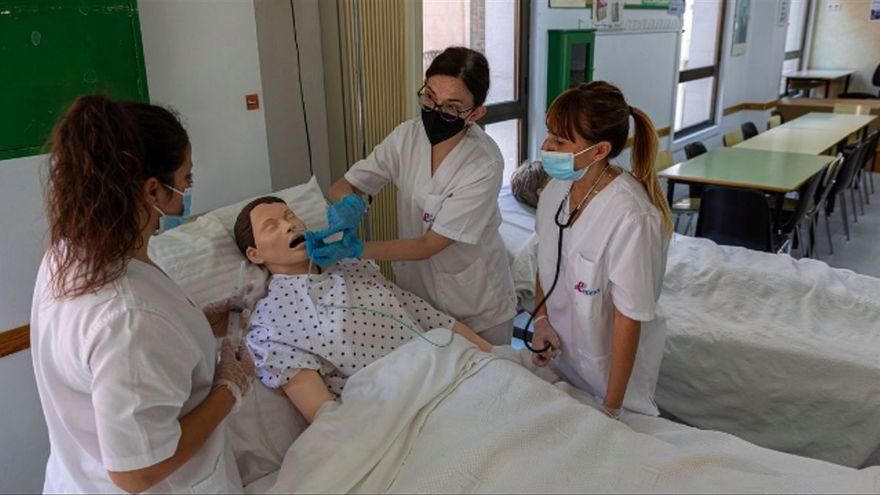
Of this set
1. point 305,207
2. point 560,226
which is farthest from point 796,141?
point 305,207

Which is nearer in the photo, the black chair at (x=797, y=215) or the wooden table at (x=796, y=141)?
the black chair at (x=797, y=215)

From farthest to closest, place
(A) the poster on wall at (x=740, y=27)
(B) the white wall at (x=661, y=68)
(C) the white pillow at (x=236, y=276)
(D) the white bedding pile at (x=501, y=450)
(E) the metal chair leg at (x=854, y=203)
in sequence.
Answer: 1. (A) the poster on wall at (x=740, y=27)
2. (E) the metal chair leg at (x=854, y=203)
3. (B) the white wall at (x=661, y=68)
4. (C) the white pillow at (x=236, y=276)
5. (D) the white bedding pile at (x=501, y=450)

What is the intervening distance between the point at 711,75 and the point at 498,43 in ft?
11.2

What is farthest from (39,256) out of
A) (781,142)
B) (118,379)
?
(781,142)

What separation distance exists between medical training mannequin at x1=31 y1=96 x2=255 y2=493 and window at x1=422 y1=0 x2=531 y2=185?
2.59m

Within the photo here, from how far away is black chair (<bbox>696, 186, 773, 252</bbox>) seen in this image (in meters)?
3.30

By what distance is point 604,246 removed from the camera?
60.7 inches

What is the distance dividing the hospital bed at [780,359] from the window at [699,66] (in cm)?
366

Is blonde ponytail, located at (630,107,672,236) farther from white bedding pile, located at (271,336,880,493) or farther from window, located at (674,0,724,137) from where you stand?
window, located at (674,0,724,137)

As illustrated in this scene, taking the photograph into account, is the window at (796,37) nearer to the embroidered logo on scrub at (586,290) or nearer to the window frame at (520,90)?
the window frame at (520,90)

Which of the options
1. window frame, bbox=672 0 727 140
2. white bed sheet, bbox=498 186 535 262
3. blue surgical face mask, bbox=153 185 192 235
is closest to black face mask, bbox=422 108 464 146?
blue surgical face mask, bbox=153 185 192 235

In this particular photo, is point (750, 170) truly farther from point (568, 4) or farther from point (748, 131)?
point (748, 131)

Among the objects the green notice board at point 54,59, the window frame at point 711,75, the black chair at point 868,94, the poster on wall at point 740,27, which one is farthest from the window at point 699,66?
the green notice board at point 54,59

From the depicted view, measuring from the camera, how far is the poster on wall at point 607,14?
162 inches
